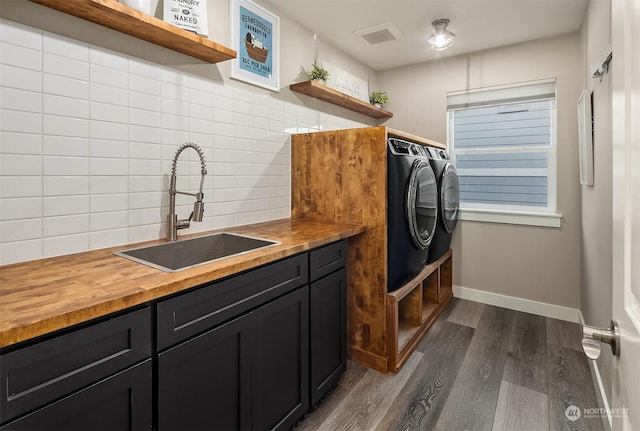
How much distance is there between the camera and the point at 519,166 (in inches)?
122

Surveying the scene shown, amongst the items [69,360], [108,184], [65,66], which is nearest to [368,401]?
[69,360]

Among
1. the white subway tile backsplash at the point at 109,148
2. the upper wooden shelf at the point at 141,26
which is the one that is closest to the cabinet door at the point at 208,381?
the white subway tile backsplash at the point at 109,148

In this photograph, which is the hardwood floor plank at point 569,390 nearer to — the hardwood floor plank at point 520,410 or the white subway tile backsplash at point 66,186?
the hardwood floor plank at point 520,410

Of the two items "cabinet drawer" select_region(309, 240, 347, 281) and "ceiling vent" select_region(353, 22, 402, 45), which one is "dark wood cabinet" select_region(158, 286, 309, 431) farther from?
"ceiling vent" select_region(353, 22, 402, 45)

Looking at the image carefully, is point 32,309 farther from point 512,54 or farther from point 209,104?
point 512,54

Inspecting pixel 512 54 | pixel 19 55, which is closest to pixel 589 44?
pixel 512 54

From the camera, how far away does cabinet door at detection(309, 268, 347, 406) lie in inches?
67.0

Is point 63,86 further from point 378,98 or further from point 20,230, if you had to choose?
point 378,98

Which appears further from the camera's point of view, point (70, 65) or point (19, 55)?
point (70, 65)

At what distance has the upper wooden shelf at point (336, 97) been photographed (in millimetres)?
2533

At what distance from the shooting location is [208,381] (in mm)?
1156

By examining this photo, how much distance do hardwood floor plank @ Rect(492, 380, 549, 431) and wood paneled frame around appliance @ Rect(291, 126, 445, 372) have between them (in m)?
0.65

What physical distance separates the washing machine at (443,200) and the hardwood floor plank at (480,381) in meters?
0.72

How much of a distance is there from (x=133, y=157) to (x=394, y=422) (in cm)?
186
